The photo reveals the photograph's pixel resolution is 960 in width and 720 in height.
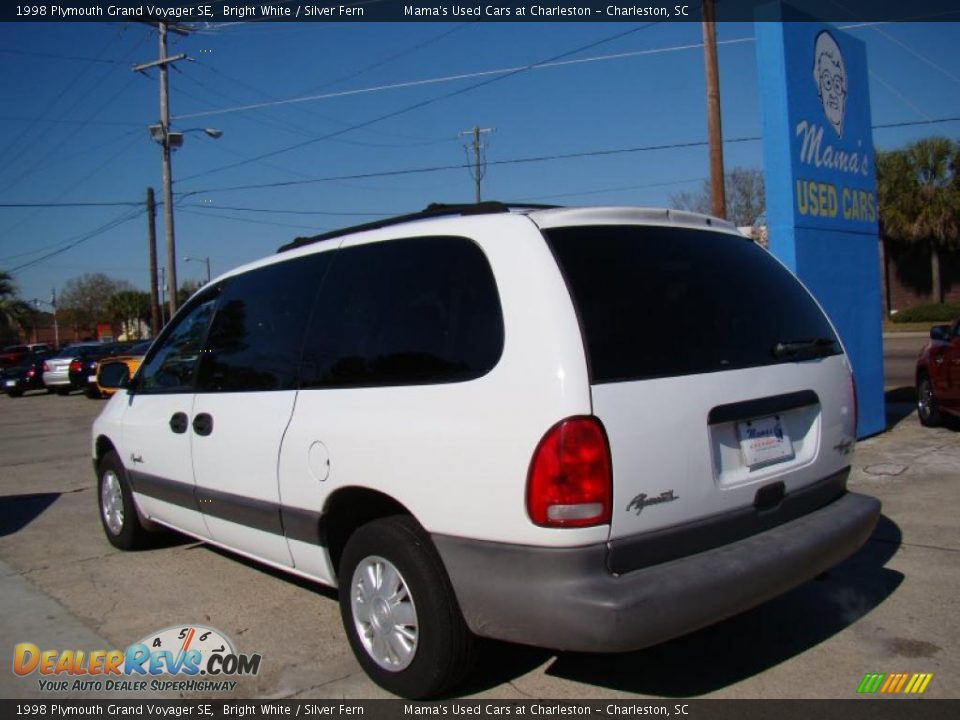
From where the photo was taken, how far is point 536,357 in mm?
2824

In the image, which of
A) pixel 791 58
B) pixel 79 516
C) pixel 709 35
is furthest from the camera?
pixel 709 35

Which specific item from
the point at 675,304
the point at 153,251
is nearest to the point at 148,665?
the point at 675,304

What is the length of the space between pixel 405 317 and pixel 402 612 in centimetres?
116

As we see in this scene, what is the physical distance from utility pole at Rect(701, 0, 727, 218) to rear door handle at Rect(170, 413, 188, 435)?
28.8 feet

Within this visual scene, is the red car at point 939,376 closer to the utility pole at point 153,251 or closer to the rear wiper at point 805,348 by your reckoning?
the rear wiper at point 805,348

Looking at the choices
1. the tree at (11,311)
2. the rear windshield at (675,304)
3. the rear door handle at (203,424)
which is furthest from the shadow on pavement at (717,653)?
the tree at (11,311)

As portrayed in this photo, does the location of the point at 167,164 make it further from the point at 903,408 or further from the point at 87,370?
the point at 903,408

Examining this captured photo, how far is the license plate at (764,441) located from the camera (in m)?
3.19

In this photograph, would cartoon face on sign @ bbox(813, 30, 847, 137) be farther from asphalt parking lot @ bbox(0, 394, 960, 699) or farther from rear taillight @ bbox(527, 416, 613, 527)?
rear taillight @ bbox(527, 416, 613, 527)

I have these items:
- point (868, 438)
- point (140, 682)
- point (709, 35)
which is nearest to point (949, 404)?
point (868, 438)

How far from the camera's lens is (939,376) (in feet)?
29.9

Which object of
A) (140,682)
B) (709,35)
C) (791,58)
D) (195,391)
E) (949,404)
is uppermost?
(709,35)

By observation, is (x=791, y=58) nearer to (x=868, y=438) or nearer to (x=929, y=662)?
(x=868, y=438)

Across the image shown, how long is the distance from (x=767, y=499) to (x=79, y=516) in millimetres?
6007
